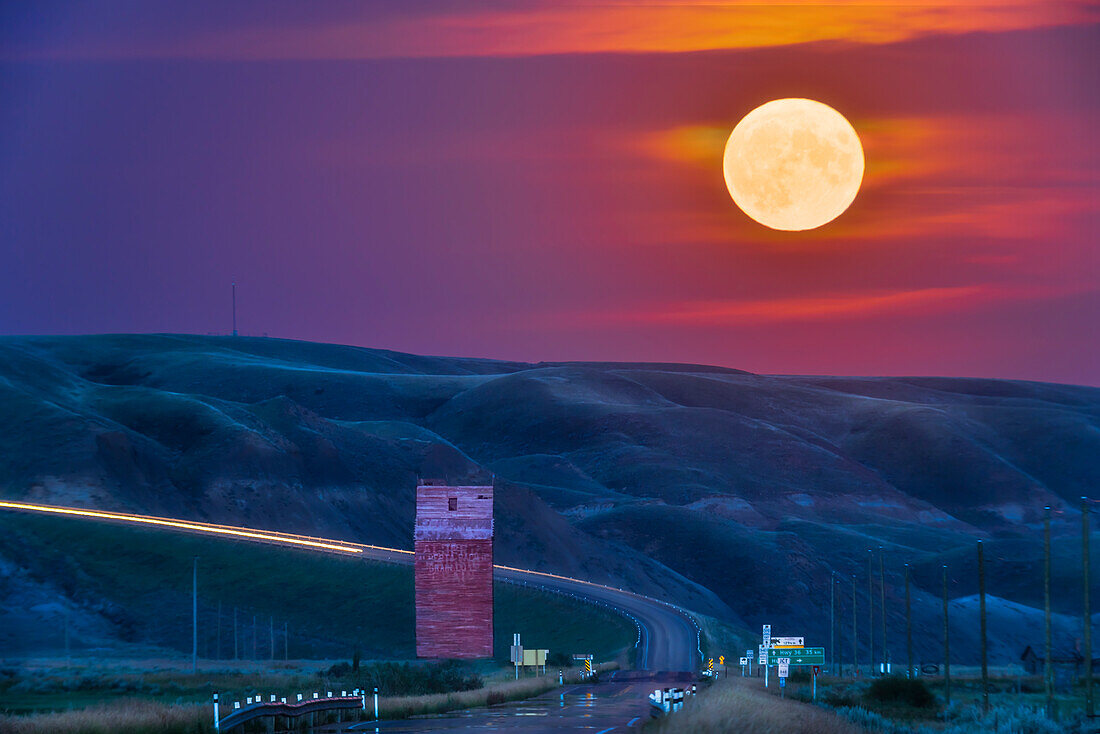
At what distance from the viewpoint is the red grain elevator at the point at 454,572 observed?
95.5 m

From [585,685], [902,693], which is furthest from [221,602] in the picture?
[902,693]

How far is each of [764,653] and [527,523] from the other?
361 ft

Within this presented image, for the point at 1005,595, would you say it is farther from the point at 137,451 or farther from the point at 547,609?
the point at 137,451

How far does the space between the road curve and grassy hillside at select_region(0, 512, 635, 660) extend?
2.53 metres

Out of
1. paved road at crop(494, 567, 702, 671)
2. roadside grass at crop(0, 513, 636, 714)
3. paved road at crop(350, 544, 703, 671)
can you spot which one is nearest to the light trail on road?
paved road at crop(350, 544, 703, 671)

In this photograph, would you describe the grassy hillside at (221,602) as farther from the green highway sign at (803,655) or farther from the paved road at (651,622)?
the green highway sign at (803,655)

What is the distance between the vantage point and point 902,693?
196 ft

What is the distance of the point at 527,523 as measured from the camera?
166125 mm

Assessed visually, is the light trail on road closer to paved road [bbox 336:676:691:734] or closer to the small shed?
the small shed

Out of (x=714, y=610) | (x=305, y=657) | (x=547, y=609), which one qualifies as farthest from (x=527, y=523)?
(x=305, y=657)

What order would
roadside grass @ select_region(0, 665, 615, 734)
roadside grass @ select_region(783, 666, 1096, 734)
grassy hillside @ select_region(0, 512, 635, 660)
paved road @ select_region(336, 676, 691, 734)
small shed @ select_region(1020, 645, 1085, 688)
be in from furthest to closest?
grassy hillside @ select_region(0, 512, 635, 660), small shed @ select_region(1020, 645, 1085, 688), roadside grass @ select_region(783, 666, 1096, 734), paved road @ select_region(336, 676, 691, 734), roadside grass @ select_region(0, 665, 615, 734)

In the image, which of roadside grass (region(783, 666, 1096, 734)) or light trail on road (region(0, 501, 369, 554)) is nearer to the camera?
roadside grass (region(783, 666, 1096, 734))

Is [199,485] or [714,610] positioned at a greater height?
[199,485]

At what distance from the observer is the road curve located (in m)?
95.2
